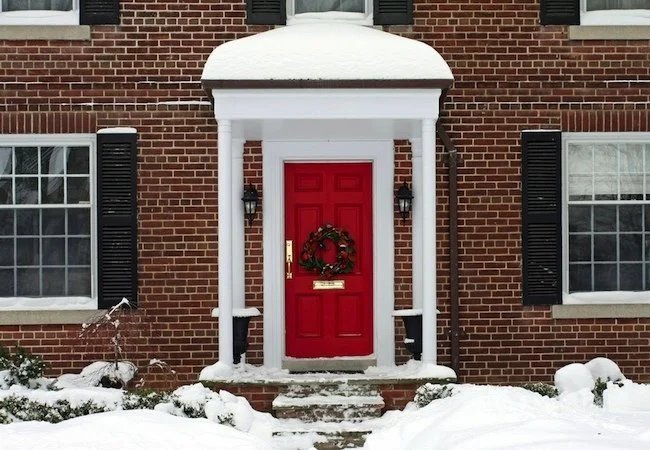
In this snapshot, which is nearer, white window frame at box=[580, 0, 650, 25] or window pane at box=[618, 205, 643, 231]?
white window frame at box=[580, 0, 650, 25]

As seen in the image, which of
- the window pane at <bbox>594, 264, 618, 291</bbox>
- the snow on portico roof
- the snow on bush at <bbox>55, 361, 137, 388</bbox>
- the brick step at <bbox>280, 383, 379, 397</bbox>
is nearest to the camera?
the snow on portico roof

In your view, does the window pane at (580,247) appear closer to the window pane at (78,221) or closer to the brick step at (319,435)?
the brick step at (319,435)

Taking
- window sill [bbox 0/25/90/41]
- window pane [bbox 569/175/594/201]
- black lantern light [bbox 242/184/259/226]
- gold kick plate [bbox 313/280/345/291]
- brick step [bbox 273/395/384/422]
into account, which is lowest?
brick step [bbox 273/395/384/422]

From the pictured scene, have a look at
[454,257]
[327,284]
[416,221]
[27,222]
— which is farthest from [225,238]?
[454,257]

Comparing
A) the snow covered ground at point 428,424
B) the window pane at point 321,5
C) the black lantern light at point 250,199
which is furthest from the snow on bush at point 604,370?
the window pane at point 321,5

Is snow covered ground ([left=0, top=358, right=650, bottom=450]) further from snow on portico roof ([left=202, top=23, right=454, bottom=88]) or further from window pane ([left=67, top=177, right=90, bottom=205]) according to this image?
snow on portico roof ([left=202, top=23, right=454, bottom=88])

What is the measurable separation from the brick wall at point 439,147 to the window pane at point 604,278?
41 centimetres

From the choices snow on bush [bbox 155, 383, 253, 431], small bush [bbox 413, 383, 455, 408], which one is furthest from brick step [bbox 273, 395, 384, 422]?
snow on bush [bbox 155, 383, 253, 431]

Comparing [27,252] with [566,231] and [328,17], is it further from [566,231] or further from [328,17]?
[566,231]

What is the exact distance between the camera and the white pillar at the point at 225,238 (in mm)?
9031

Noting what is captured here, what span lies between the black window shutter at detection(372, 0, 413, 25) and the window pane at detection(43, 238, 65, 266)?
4.18m

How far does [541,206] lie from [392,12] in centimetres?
265

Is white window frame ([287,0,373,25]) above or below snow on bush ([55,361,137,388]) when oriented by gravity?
above

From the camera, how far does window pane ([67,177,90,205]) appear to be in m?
10.0
